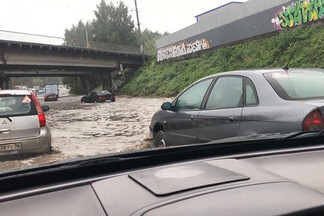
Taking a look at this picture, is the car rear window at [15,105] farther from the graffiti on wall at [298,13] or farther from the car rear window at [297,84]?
the graffiti on wall at [298,13]

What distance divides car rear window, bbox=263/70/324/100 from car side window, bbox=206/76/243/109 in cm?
39

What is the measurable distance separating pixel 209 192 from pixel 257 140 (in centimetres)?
116

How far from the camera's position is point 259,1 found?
1088 inches

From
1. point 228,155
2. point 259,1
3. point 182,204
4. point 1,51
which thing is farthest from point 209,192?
point 1,51

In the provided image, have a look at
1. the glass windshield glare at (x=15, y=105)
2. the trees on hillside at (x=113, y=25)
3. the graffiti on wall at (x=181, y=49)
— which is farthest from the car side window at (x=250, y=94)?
the trees on hillside at (x=113, y=25)

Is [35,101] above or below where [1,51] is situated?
below

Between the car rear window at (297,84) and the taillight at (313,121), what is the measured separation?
35 centimetres

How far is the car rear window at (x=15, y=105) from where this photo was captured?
614cm

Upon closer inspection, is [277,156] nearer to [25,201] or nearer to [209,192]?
[209,192]

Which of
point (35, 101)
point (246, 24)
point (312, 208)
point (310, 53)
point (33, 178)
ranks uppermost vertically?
point (246, 24)

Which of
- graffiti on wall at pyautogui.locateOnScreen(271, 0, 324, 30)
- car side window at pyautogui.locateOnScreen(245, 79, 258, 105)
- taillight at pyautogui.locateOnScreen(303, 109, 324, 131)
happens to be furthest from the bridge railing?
taillight at pyautogui.locateOnScreen(303, 109, 324, 131)

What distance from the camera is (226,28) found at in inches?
1244

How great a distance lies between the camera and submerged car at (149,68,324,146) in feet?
11.1

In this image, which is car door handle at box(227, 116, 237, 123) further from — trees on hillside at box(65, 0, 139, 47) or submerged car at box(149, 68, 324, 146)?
trees on hillside at box(65, 0, 139, 47)
